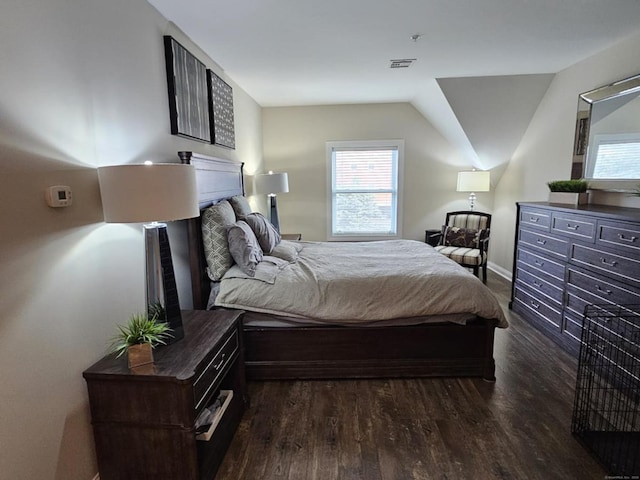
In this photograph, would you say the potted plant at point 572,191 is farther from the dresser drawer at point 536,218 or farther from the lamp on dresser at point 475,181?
the lamp on dresser at point 475,181

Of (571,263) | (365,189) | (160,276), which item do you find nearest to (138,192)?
(160,276)

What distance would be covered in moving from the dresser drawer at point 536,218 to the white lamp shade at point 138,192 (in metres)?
3.05

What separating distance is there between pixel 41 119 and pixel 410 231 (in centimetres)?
485

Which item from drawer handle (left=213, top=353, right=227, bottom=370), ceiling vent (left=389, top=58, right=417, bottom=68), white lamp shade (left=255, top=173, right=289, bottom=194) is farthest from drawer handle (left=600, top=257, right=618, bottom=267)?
white lamp shade (left=255, top=173, right=289, bottom=194)

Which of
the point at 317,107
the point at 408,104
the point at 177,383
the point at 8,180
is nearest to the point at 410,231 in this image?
the point at 408,104

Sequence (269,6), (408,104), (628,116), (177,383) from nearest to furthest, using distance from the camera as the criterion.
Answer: (177,383), (269,6), (628,116), (408,104)

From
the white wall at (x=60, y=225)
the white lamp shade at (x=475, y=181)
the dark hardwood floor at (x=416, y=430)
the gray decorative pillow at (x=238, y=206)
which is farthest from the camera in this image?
the white lamp shade at (x=475, y=181)

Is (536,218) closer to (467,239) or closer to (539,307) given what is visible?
(539,307)

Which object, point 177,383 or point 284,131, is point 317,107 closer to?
point 284,131

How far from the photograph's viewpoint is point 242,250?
98.7 inches

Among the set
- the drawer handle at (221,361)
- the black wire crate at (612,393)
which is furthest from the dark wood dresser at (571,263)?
the drawer handle at (221,361)

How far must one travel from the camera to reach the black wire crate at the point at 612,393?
5.91 ft

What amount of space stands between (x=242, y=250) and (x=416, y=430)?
62.9 inches

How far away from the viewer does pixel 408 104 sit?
515cm
